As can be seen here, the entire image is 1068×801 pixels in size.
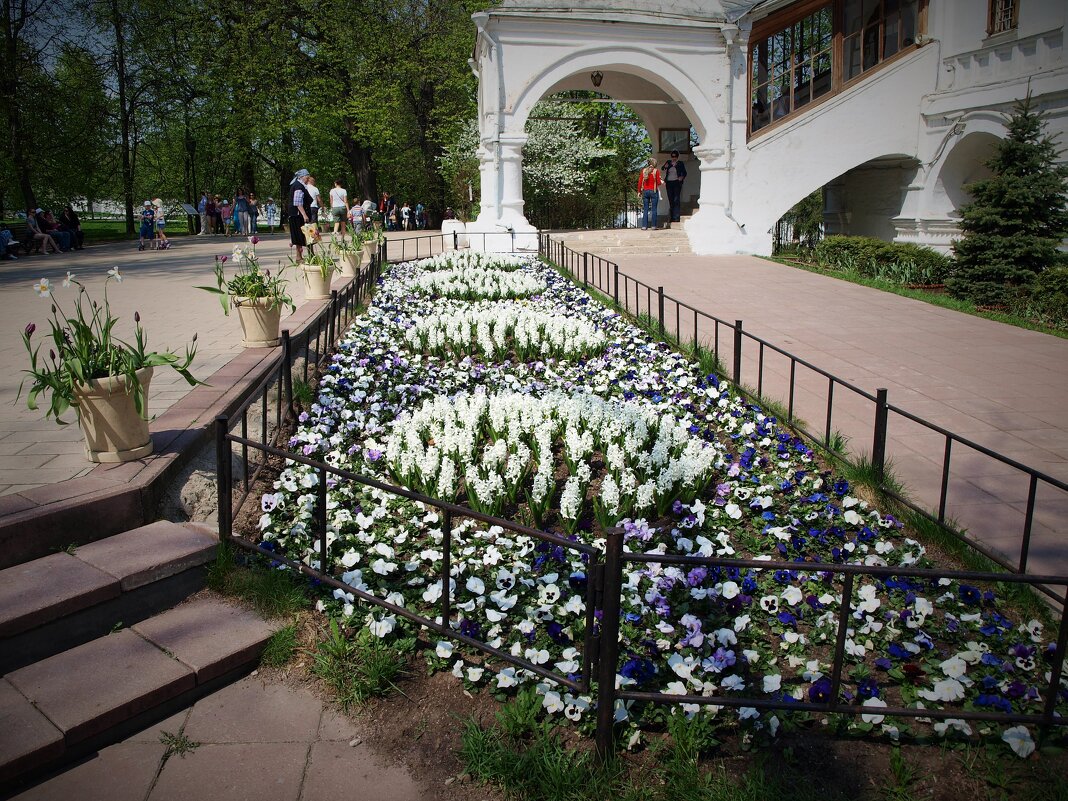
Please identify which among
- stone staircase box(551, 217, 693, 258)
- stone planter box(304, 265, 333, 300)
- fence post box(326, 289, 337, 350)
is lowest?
fence post box(326, 289, 337, 350)

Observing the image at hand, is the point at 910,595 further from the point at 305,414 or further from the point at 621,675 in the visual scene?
the point at 305,414

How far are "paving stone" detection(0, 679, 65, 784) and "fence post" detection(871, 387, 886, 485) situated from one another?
4.28 metres

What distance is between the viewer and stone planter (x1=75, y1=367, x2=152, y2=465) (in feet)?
13.1

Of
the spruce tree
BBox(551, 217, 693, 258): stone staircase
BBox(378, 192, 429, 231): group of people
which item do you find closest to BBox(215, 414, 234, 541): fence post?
the spruce tree

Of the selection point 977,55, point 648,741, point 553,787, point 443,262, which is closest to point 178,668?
point 553,787

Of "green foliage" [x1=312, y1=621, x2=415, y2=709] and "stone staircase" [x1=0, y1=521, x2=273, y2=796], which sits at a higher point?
"stone staircase" [x1=0, y1=521, x2=273, y2=796]

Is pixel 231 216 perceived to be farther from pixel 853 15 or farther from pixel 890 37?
pixel 890 37

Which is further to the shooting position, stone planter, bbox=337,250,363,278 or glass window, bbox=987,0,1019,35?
glass window, bbox=987,0,1019,35

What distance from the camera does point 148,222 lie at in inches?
859

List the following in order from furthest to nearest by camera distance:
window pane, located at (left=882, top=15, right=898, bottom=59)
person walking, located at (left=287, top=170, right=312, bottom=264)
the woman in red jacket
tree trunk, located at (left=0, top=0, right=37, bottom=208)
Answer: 1. window pane, located at (left=882, top=15, right=898, bottom=59)
2. tree trunk, located at (left=0, top=0, right=37, bottom=208)
3. the woman in red jacket
4. person walking, located at (left=287, top=170, right=312, bottom=264)

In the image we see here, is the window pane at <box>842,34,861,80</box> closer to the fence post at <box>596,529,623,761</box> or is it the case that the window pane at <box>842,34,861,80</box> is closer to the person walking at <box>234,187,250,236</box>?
the person walking at <box>234,187,250,236</box>

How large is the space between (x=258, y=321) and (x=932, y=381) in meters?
6.36

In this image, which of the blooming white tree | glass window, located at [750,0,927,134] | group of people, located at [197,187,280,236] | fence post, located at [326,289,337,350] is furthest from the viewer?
the blooming white tree

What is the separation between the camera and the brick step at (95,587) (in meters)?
3.02
